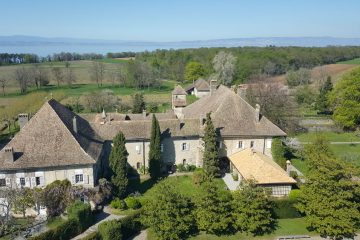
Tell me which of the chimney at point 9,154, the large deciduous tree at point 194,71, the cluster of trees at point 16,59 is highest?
the cluster of trees at point 16,59

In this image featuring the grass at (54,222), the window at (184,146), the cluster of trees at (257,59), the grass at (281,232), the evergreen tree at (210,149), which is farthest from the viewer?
the cluster of trees at (257,59)

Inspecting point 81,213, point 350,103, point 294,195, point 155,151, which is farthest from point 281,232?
point 350,103

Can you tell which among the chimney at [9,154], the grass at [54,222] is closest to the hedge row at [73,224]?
the grass at [54,222]

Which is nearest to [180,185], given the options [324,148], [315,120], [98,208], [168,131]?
[168,131]

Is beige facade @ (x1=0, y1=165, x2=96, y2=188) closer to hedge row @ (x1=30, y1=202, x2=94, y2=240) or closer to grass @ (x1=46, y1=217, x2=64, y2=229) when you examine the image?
grass @ (x1=46, y1=217, x2=64, y2=229)

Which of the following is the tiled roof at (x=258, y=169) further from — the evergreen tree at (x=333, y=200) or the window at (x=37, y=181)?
the window at (x=37, y=181)

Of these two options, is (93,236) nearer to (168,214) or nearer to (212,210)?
(168,214)

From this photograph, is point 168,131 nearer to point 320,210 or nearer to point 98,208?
point 98,208
